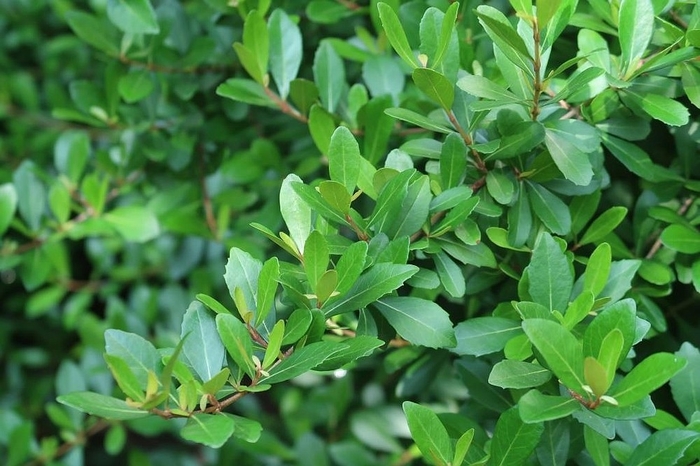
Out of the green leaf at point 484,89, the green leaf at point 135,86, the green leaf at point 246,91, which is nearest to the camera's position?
the green leaf at point 484,89

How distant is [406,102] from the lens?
2.56 feet

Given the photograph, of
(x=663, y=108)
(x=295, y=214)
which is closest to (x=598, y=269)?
(x=663, y=108)

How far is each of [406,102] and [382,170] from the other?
190 millimetres

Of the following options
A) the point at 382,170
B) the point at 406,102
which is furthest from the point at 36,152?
the point at 382,170

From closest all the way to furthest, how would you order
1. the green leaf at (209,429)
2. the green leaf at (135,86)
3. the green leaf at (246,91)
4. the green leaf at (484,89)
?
the green leaf at (209,429)
the green leaf at (484,89)
the green leaf at (246,91)
the green leaf at (135,86)

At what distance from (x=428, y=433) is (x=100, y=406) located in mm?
245

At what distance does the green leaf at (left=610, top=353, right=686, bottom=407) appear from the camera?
51 centimetres

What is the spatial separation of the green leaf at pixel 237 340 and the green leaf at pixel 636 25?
1.32 ft

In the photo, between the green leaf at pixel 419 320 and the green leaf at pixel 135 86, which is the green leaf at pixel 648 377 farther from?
the green leaf at pixel 135 86

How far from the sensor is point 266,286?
1.86 ft

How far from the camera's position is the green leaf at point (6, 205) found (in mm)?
998

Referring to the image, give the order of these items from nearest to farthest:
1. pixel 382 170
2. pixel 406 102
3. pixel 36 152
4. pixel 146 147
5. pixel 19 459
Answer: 1. pixel 382 170
2. pixel 406 102
3. pixel 146 147
4. pixel 19 459
5. pixel 36 152

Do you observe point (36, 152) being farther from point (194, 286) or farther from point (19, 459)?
point (19, 459)

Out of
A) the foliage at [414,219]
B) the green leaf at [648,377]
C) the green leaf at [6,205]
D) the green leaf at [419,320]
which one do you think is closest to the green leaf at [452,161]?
the foliage at [414,219]
